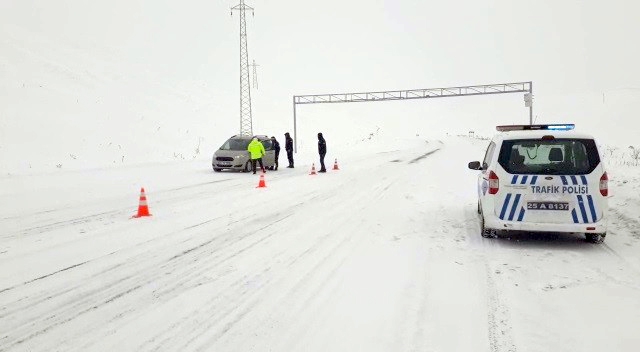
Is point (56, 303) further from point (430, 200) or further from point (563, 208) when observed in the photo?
point (430, 200)

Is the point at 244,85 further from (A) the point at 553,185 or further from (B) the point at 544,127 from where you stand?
(A) the point at 553,185

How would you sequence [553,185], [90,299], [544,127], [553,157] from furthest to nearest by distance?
[544,127] → [553,157] → [553,185] → [90,299]

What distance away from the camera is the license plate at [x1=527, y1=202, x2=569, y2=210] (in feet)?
23.2

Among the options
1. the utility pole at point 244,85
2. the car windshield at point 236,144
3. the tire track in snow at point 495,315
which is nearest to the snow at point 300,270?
the tire track in snow at point 495,315

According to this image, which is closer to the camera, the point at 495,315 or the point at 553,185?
the point at 495,315

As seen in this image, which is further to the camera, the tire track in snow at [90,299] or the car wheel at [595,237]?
the car wheel at [595,237]

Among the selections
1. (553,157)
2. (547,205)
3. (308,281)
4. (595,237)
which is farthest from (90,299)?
(595,237)

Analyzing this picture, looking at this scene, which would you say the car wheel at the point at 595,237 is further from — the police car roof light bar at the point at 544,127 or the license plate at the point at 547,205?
the police car roof light bar at the point at 544,127

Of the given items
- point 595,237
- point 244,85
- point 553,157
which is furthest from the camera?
point 244,85

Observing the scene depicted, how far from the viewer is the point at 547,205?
7145mm

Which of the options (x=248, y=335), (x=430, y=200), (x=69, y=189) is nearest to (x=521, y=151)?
(x=430, y=200)

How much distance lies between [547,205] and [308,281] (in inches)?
153

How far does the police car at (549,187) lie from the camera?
7.05 metres

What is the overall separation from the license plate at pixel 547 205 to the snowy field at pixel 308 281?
23.8 inches
